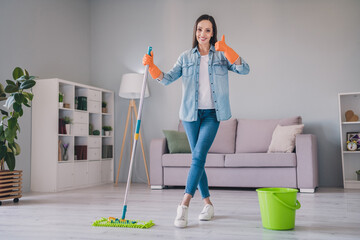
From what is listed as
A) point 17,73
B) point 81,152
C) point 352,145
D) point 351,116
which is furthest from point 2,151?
point 351,116

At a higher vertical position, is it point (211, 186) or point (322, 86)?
point (322, 86)

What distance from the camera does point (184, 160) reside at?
14.3 ft

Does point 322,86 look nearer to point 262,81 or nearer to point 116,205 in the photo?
point 262,81

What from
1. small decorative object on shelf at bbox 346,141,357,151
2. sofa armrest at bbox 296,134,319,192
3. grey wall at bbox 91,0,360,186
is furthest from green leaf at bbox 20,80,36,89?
small decorative object on shelf at bbox 346,141,357,151

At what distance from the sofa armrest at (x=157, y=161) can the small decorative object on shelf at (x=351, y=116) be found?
215cm

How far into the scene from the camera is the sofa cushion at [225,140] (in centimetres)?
469

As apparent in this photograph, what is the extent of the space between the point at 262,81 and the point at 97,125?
2266 millimetres

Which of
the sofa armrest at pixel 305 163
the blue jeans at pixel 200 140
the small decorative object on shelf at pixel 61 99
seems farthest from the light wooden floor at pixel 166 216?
the small decorative object on shelf at pixel 61 99

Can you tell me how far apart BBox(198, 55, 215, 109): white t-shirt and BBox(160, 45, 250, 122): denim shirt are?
0.09 ft

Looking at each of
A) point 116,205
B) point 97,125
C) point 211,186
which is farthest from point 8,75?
point 211,186

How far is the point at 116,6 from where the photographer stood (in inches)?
226

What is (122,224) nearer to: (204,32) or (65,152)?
(204,32)

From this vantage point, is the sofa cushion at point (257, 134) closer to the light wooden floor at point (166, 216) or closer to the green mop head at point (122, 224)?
the light wooden floor at point (166, 216)

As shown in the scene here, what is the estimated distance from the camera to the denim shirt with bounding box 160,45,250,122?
2.33m
